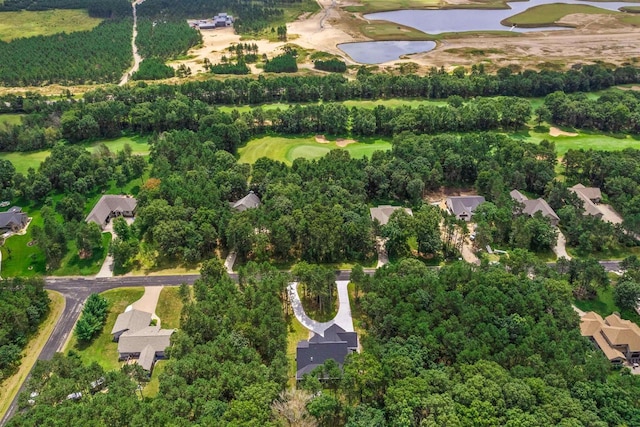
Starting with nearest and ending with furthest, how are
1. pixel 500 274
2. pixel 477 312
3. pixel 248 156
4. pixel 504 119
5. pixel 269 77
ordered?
pixel 477 312 < pixel 500 274 < pixel 248 156 < pixel 504 119 < pixel 269 77

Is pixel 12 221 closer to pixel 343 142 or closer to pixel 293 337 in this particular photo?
pixel 293 337

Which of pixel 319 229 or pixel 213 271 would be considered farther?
pixel 319 229

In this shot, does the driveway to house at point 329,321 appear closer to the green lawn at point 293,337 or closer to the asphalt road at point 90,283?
the green lawn at point 293,337

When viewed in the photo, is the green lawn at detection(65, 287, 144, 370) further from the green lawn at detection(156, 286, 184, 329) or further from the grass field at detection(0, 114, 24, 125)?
the grass field at detection(0, 114, 24, 125)

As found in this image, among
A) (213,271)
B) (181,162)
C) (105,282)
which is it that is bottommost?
(105,282)

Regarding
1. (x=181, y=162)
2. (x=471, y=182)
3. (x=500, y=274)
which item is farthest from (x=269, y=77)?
(x=500, y=274)

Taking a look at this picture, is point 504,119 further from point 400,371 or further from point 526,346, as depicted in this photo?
point 400,371

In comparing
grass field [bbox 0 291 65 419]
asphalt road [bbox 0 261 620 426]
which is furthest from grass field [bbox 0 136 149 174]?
grass field [bbox 0 291 65 419]
